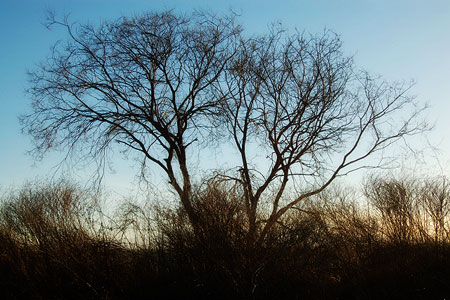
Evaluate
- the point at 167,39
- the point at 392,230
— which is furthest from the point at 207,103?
the point at 392,230

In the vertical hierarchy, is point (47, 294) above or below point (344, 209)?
below

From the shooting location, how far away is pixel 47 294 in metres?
9.31

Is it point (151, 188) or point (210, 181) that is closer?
point (210, 181)

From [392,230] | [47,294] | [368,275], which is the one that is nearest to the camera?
[47,294]

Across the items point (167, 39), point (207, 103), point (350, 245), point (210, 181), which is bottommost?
point (350, 245)

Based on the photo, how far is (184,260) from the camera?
917 centimetres

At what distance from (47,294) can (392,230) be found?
10.3 metres

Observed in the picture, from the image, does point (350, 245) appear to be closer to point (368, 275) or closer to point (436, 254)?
point (368, 275)

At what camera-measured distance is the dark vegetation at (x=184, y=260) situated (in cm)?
852

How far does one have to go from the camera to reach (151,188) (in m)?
11.5

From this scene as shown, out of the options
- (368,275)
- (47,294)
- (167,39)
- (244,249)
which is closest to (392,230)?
(368,275)

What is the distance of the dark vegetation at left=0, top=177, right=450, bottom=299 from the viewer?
852 centimetres

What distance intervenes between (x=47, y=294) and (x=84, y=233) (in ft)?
4.75

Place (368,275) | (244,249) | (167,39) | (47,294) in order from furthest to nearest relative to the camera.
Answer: (167,39)
(368,275)
(47,294)
(244,249)
